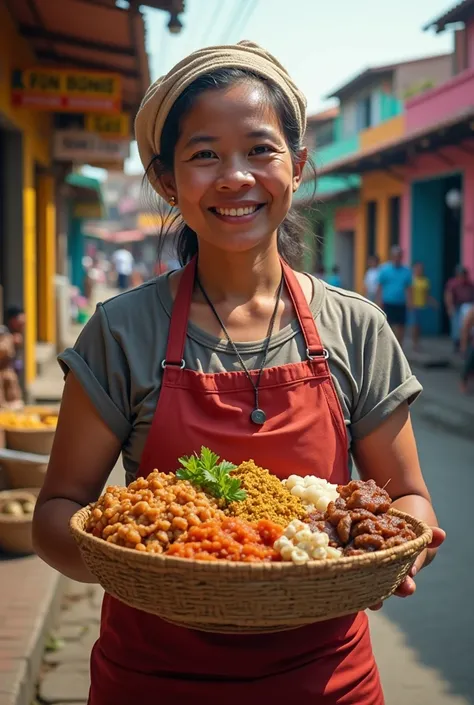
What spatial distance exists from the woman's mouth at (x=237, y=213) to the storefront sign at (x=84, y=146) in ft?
35.1

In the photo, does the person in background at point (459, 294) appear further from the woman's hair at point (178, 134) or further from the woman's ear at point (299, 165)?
the woman's ear at point (299, 165)

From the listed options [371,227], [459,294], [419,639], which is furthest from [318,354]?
A: [371,227]

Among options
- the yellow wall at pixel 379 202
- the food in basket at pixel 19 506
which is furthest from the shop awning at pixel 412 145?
the food in basket at pixel 19 506

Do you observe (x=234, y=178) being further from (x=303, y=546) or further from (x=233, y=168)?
(x=303, y=546)

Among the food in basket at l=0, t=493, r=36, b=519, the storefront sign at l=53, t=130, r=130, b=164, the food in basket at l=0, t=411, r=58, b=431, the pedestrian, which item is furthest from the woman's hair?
the pedestrian

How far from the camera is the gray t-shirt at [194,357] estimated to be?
197 centimetres

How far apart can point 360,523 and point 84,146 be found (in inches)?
469

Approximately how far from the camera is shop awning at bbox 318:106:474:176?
1494 centimetres

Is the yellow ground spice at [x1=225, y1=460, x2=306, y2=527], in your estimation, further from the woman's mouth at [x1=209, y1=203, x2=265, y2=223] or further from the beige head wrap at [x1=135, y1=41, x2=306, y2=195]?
the beige head wrap at [x1=135, y1=41, x2=306, y2=195]

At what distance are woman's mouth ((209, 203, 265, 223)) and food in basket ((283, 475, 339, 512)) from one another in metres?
0.55

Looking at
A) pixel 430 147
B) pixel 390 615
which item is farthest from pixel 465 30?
pixel 390 615

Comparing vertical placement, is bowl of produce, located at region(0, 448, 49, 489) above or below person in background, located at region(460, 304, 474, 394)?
below

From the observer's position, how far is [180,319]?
2.04 metres

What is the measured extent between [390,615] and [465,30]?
17.2m
